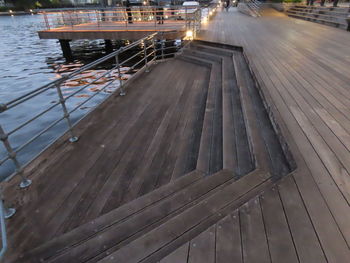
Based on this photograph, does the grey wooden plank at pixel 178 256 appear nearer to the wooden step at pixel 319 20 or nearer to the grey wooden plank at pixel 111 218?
the grey wooden plank at pixel 111 218

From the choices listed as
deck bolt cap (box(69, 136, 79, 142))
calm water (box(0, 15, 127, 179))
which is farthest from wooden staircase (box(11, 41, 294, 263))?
calm water (box(0, 15, 127, 179))

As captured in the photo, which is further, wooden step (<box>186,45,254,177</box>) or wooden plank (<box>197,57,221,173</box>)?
wooden plank (<box>197,57,221,173</box>)

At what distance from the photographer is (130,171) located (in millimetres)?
2828

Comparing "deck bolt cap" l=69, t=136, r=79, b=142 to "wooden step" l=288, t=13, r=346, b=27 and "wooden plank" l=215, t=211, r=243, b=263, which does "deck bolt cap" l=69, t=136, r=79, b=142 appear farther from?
"wooden step" l=288, t=13, r=346, b=27

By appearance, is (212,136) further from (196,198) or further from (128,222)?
(128,222)

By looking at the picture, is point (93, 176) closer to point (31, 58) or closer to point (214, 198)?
point (214, 198)

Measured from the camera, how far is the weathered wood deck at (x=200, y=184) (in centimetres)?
165

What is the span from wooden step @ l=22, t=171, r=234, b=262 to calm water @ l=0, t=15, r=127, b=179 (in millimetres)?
3663

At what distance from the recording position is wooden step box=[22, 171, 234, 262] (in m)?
1.79

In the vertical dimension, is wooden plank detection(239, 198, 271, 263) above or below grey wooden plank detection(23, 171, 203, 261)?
above

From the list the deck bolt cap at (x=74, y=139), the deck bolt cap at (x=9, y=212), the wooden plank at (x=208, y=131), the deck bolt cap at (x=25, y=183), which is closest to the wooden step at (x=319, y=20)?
the wooden plank at (x=208, y=131)

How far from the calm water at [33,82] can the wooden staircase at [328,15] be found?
13.1m

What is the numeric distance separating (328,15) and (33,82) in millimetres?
17943

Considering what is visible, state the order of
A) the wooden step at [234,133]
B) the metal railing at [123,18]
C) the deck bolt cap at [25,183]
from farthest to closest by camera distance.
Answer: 1. the metal railing at [123,18]
2. the wooden step at [234,133]
3. the deck bolt cap at [25,183]
